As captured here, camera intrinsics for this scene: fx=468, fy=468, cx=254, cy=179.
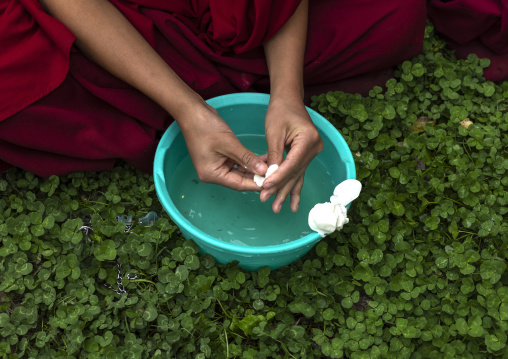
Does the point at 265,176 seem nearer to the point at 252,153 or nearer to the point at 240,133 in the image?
the point at 252,153

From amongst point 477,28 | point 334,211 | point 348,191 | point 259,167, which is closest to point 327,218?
point 334,211

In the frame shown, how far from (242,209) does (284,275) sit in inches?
13.6

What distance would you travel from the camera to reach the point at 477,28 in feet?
7.71

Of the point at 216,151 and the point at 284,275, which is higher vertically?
the point at 216,151

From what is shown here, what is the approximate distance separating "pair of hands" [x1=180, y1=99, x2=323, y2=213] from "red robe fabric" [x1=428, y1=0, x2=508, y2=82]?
1170 millimetres

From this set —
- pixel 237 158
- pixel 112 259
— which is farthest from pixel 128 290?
pixel 237 158

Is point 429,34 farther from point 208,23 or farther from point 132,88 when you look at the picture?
point 132,88

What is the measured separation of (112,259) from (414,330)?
1183mm

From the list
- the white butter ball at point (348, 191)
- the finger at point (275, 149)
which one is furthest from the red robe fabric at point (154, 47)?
the white butter ball at point (348, 191)

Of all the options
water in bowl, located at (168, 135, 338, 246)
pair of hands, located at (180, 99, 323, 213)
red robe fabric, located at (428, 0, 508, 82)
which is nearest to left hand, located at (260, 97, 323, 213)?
pair of hands, located at (180, 99, 323, 213)

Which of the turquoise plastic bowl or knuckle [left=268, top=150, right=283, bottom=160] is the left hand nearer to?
knuckle [left=268, top=150, right=283, bottom=160]

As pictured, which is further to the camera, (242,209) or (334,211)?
(242,209)

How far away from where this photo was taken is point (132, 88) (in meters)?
1.92

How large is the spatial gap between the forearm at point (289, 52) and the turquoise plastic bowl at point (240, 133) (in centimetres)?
12
